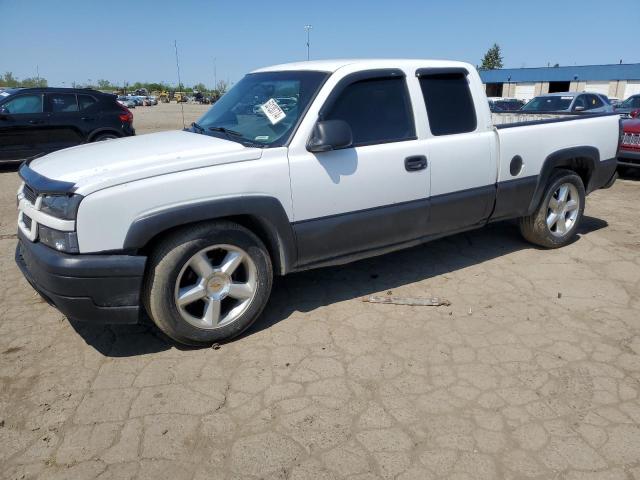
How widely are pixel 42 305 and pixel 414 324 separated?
9.61 ft

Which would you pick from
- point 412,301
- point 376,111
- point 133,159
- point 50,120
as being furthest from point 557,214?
point 50,120

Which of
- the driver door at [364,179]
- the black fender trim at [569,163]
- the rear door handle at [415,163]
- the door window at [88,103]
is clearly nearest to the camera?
the driver door at [364,179]

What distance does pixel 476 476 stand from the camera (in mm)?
2307

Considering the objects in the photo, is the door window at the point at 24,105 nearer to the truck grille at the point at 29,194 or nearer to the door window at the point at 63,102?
the door window at the point at 63,102

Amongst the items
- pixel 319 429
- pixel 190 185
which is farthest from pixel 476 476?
pixel 190 185

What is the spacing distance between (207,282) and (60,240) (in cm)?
90

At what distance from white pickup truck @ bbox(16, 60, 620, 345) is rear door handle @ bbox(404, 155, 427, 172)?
0.04 ft

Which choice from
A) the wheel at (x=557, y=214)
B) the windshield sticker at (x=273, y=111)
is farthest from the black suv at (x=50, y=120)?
the wheel at (x=557, y=214)

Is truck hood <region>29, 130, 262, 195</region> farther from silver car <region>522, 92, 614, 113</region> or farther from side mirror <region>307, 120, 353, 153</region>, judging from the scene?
silver car <region>522, 92, 614, 113</region>

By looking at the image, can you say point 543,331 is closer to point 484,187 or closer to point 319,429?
point 484,187

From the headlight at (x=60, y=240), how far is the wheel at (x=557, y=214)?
4.18 meters

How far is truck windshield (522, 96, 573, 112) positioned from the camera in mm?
12383

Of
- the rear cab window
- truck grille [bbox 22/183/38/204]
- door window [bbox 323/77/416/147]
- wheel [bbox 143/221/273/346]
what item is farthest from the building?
truck grille [bbox 22/183/38/204]

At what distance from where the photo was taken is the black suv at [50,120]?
1019 centimetres
